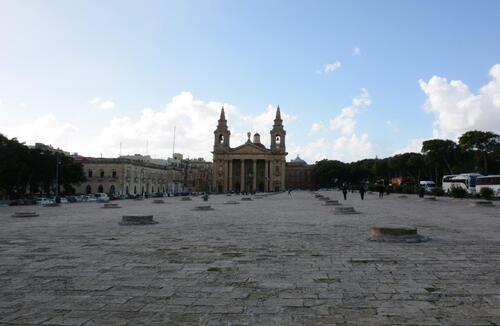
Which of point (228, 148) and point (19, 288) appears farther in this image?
point (228, 148)

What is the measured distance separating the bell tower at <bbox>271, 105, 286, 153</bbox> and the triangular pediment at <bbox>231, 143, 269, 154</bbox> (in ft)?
10.3

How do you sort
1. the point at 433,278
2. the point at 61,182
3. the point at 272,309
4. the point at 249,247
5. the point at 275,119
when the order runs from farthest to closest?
the point at 275,119
the point at 61,182
the point at 249,247
the point at 433,278
the point at 272,309

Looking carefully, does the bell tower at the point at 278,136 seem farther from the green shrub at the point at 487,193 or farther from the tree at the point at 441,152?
the green shrub at the point at 487,193

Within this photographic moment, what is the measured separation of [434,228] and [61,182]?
68.5m

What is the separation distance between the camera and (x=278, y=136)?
443 ft

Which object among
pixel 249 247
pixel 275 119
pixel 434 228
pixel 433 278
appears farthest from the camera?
pixel 275 119

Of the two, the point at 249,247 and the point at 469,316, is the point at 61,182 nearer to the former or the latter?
the point at 249,247

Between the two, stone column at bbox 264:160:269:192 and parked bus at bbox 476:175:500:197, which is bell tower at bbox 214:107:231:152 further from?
parked bus at bbox 476:175:500:197

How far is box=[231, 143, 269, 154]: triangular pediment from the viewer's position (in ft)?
438

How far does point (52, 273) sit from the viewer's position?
7.70 meters

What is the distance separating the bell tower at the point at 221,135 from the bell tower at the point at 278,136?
14.4 metres

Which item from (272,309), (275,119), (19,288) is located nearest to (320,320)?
(272,309)

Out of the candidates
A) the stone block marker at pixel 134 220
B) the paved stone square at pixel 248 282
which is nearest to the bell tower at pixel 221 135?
the stone block marker at pixel 134 220

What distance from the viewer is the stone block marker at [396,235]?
38.8ft
